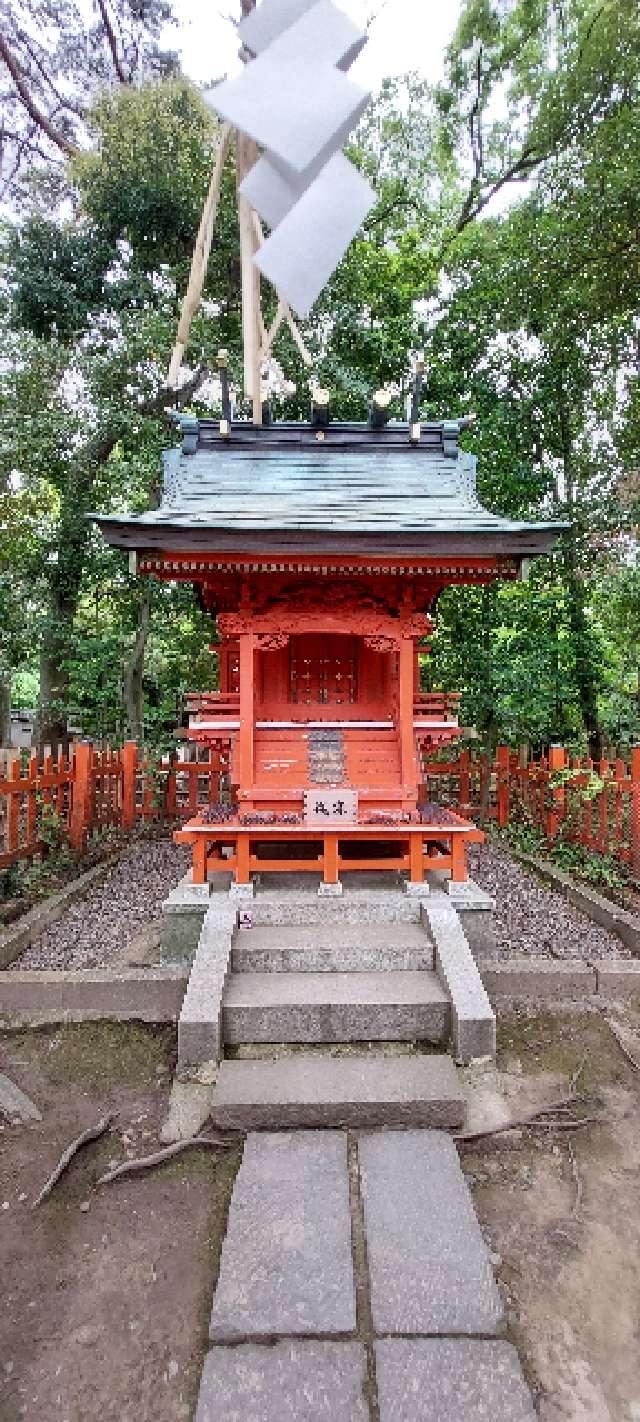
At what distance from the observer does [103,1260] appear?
2748 millimetres

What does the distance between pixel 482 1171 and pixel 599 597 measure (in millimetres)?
11174

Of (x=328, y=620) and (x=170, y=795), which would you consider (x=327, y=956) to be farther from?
(x=170, y=795)

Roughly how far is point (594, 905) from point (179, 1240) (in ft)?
17.3

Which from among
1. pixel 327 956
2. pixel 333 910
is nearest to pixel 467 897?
pixel 333 910

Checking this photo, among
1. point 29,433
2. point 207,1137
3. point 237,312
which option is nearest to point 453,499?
point 207,1137

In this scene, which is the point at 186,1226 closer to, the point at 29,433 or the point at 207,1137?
the point at 207,1137

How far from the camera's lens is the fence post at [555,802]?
29.4ft

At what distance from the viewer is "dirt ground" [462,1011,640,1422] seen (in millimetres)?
2268

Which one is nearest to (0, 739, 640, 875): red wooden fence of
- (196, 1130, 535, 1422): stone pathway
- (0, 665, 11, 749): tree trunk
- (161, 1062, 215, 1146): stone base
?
(161, 1062, 215, 1146): stone base

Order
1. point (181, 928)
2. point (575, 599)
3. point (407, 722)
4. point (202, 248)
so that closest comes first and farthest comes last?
point (202, 248)
point (181, 928)
point (407, 722)
point (575, 599)

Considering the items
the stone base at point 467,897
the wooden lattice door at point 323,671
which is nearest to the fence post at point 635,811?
the stone base at point 467,897

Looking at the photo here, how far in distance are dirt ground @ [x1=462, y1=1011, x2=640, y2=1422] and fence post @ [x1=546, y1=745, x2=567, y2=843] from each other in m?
4.89

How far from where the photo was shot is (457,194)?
15836mm

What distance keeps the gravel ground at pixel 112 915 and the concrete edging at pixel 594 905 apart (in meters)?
4.51
